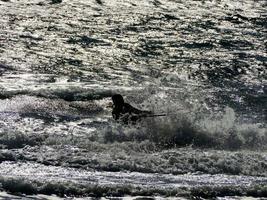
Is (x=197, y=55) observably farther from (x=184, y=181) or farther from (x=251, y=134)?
(x=184, y=181)

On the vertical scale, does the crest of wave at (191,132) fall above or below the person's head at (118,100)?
below

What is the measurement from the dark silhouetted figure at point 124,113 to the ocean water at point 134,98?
273mm

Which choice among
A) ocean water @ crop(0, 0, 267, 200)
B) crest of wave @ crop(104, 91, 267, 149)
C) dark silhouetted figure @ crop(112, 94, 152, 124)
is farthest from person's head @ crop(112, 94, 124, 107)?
crest of wave @ crop(104, 91, 267, 149)

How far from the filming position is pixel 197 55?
31391mm

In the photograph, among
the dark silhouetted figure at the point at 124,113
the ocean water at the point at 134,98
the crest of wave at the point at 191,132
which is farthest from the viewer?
the dark silhouetted figure at the point at 124,113

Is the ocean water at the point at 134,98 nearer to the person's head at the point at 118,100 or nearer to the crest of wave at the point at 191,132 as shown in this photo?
the crest of wave at the point at 191,132

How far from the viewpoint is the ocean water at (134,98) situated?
13.3m

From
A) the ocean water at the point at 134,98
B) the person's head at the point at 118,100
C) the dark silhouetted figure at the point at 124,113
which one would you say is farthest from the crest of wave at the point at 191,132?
the person's head at the point at 118,100

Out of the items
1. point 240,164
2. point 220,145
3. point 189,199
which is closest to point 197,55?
point 220,145

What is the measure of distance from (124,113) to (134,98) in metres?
4.53

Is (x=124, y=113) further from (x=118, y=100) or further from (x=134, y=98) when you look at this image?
(x=134, y=98)

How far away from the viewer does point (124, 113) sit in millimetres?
18906

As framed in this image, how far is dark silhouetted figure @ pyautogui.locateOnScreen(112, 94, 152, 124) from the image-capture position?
Result: 18.8 metres

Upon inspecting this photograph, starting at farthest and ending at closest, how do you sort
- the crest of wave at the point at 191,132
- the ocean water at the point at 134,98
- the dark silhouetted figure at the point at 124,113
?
the dark silhouetted figure at the point at 124,113 → the crest of wave at the point at 191,132 → the ocean water at the point at 134,98
